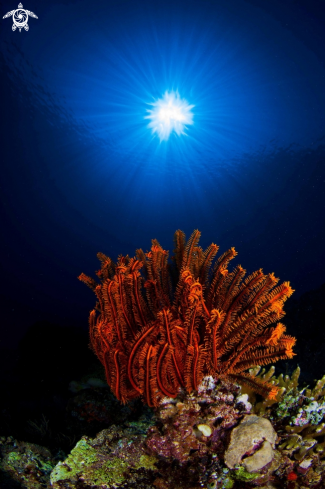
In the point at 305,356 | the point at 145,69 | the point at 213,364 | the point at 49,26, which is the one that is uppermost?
the point at 49,26

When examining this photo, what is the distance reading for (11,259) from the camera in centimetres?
3203

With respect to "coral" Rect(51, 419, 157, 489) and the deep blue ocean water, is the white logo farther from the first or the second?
"coral" Rect(51, 419, 157, 489)

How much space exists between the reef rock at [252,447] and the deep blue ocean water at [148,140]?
20.6 m

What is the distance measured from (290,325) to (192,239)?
9.20 metres

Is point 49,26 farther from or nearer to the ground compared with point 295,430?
farther from the ground

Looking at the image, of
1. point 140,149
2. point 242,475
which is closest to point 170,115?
point 140,149

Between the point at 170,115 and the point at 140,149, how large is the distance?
7.39 meters

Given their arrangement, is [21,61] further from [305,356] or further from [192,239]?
[305,356]

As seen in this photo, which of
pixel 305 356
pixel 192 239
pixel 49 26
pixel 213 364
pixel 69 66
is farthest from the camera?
pixel 69 66

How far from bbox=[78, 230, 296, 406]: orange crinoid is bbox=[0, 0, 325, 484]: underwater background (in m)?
6.65

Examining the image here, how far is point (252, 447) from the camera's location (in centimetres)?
213

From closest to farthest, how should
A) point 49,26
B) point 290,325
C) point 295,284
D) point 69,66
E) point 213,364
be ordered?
point 213,364, point 290,325, point 49,26, point 69,66, point 295,284

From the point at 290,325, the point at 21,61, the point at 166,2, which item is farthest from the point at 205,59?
the point at 290,325

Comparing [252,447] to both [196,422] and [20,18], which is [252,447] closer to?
[196,422]
